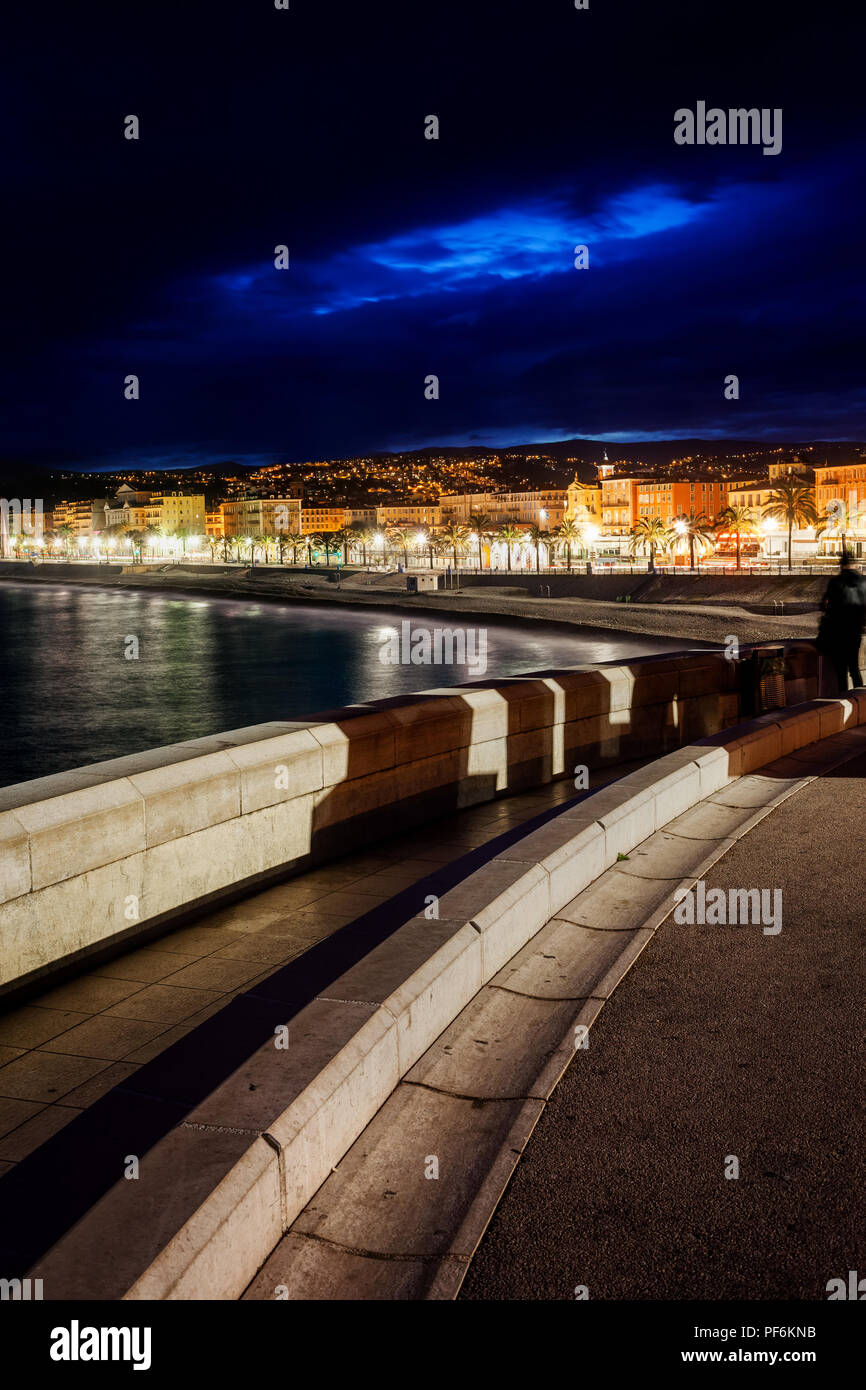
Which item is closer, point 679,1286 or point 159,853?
point 679,1286

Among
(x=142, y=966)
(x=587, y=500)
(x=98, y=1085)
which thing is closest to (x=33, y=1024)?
(x=142, y=966)

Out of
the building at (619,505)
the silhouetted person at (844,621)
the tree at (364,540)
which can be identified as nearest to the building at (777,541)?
the building at (619,505)

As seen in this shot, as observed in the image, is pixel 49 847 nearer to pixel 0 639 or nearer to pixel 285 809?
pixel 285 809

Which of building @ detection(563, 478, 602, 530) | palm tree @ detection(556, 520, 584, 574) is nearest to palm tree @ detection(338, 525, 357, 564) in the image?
building @ detection(563, 478, 602, 530)

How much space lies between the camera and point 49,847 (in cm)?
630

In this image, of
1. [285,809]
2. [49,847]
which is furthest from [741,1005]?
[285,809]

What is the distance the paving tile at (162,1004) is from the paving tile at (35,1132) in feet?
3.45

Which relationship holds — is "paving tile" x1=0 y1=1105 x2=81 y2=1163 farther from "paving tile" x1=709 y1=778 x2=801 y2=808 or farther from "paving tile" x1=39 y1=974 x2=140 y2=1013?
"paving tile" x1=709 y1=778 x2=801 y2=808

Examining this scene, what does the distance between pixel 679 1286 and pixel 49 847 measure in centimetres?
432

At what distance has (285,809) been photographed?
27.6ft
